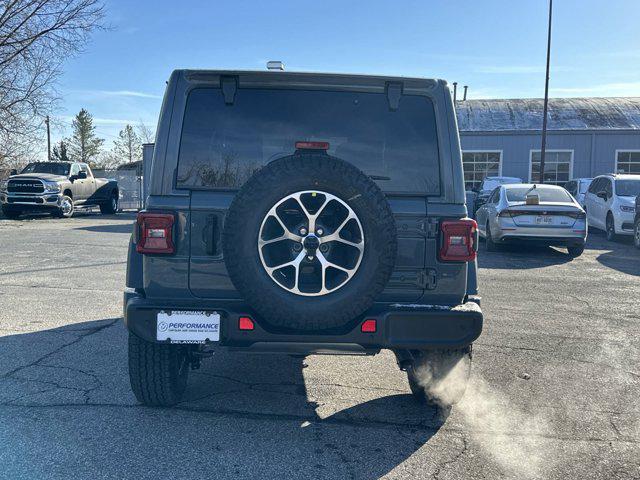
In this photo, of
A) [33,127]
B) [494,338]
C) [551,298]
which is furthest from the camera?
[33,127]

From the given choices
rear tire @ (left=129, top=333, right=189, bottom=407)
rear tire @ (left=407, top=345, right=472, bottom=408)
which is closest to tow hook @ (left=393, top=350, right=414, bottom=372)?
rear tire @ (left=407, top=345, right=472, bottom=408)

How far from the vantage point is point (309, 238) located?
3.22 meters

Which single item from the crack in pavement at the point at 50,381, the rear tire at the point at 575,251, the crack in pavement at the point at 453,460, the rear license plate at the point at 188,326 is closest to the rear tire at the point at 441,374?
the crack in pavement at the point at 453,460

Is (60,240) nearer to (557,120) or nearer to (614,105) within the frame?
(557,120)

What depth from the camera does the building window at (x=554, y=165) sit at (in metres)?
32.2

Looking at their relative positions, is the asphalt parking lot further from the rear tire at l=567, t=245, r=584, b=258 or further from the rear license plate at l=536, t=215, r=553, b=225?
the rear tire at l=567, t=245, r=584, b=258

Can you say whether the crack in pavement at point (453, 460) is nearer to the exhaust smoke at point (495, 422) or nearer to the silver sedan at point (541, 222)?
the exhaust smoke at point (495, 422)

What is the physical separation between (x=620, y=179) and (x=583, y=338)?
35.7 feet

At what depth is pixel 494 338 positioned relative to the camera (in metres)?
6.05

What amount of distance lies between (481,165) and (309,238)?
31.4 m

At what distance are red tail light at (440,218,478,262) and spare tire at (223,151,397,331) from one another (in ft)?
1.32

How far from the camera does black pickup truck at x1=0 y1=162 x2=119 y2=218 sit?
802 inches

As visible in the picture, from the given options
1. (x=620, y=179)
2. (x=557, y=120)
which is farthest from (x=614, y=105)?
(x=620, y=179)

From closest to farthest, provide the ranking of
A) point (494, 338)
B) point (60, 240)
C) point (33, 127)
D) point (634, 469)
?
point (634, 469)
point (494, 338)
point (60, 240)
point (33, 127)
